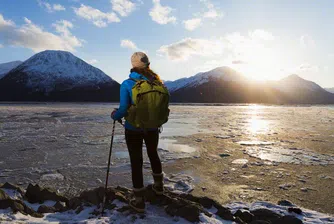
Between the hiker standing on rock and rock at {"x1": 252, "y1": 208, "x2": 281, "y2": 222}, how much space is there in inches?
73.3

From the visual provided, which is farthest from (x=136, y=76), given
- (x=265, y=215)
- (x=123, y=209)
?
(x=265, y=215)

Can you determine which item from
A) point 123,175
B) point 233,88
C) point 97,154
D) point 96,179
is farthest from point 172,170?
point 233,88

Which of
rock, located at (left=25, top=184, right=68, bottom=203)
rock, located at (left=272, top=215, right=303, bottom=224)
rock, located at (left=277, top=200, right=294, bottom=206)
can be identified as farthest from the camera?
rock, located at (left=277, top=200, right=294, bottom=206)

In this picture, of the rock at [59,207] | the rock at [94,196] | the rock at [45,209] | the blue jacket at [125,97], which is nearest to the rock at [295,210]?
the rock at [94,196]

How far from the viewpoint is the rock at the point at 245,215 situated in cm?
396

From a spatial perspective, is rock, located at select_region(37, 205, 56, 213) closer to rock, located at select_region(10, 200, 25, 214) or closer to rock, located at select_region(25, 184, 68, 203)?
rock, located at select_region(10, 200, 25, 214)

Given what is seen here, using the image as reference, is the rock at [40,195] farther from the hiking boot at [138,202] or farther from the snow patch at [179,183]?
the snow patch at [179,183]

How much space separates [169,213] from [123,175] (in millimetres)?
3163

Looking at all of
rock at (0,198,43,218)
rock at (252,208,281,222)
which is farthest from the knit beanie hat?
rock at (252,208,281,222)

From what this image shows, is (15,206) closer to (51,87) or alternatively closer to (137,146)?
(137,146)

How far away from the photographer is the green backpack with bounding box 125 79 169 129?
3.27 meters

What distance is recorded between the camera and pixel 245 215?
13.1 ft

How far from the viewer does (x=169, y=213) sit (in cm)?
362

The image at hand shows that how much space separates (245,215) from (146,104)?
234 cm
